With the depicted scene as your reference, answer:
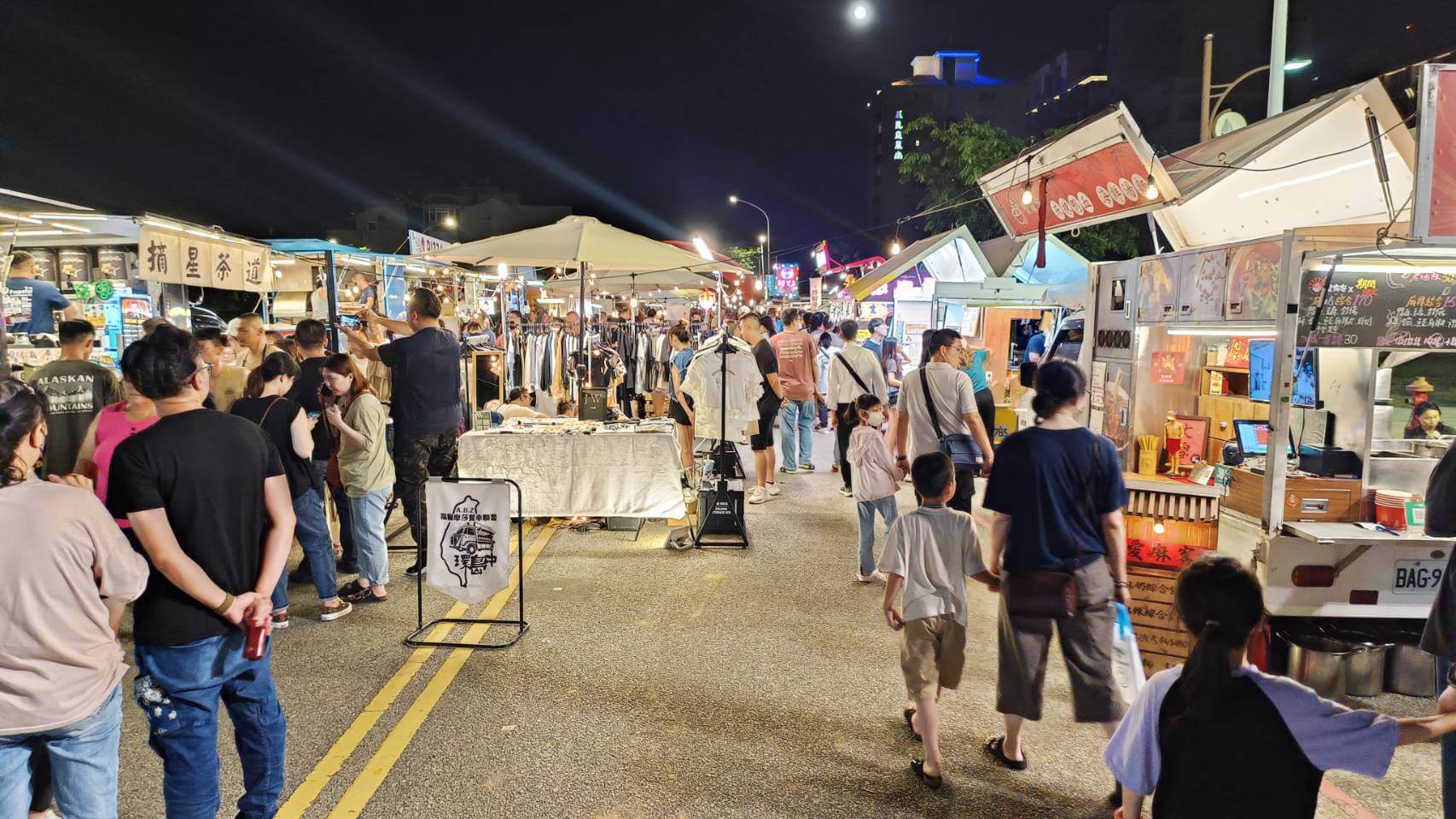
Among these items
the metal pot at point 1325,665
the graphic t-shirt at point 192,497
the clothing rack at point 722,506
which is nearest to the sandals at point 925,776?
the metal pot at point 1325,665

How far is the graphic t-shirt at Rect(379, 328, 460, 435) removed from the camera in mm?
6621

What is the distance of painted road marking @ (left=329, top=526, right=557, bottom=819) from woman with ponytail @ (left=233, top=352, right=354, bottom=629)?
43.2 inches

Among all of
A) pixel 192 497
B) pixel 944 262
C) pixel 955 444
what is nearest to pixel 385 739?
pixel 192 497

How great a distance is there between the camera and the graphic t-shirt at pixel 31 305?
7.67 m

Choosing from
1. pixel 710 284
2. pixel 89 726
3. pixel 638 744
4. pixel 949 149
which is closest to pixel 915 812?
pixel 638 744

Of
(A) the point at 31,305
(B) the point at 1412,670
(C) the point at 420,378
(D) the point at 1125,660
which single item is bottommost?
(B) the point at 1412,670

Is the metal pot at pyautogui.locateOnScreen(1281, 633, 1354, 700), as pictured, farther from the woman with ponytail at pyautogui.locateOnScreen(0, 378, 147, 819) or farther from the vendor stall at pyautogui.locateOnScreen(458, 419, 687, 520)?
the woman with ponytail at pyautogui.locateOnScreen(0, 378, 147, 819)

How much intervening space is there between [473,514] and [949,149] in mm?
24850

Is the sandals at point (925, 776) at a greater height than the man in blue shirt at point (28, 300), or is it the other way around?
the man in blue shirt at point (28, 300)

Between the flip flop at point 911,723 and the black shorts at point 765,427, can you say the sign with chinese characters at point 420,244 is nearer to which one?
the black shorts at point 765,427

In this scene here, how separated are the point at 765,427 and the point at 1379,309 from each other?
5956mm

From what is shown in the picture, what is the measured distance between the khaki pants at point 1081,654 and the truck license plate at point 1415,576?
233 centimetres

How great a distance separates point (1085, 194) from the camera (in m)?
7.31

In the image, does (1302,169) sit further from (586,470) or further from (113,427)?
(113,427)
